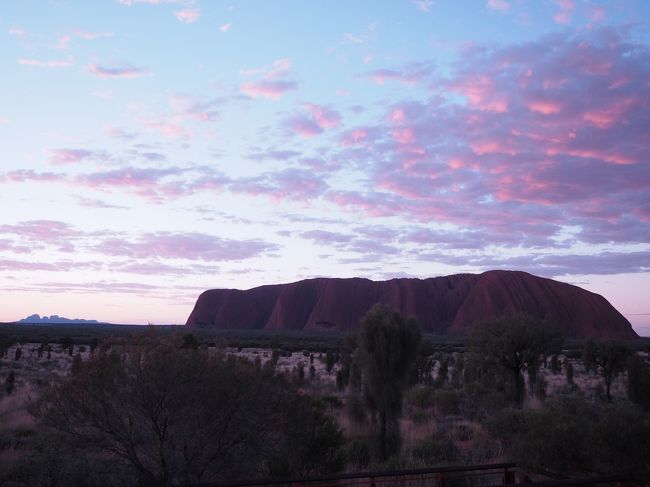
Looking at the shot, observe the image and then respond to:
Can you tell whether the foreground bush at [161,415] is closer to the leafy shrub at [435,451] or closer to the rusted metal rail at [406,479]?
the rusted metal rail at [406,479]

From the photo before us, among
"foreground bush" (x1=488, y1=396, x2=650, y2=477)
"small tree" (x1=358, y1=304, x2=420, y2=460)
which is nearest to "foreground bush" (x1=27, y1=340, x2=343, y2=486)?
"foreground bush" (x1=488, y1=396, x2=650, y2=477)

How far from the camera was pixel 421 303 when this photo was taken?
410 feet

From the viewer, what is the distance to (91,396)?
7645mm

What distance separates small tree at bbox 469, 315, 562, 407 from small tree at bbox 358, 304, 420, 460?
26.4 ft

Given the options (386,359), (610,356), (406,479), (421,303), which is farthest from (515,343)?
(421,303)

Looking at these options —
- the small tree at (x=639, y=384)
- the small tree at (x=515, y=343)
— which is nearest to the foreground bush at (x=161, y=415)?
the small tree at (x=639, y=384)

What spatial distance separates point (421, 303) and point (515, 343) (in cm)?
10426

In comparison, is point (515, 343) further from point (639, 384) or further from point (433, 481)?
point (433, 481)

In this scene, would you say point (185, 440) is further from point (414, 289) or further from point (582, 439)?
point (414, 289)

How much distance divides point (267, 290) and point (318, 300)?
18614mm

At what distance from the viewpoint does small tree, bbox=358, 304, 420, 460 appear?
14.4 meters

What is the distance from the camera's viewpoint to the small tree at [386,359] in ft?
47.2

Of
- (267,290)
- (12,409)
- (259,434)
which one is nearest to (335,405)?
(12,409)

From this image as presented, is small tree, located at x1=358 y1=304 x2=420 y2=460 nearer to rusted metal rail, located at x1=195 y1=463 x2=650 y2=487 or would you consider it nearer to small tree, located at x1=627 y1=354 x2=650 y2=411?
rusted metal rail, located at x1=195 y1=463 x2=650 y2=487
